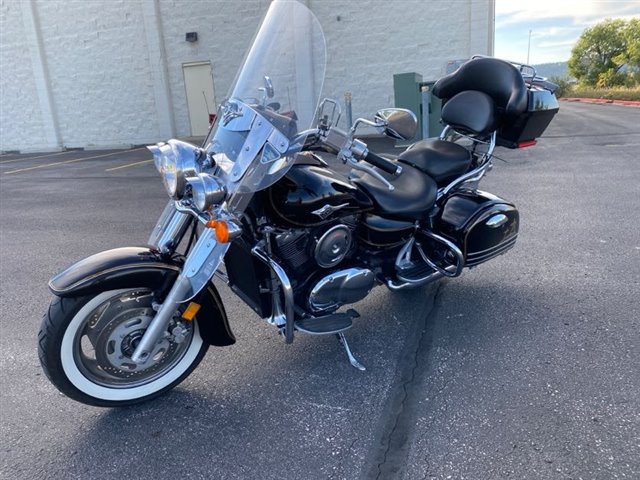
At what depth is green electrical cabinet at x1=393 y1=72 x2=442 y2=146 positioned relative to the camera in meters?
11.3

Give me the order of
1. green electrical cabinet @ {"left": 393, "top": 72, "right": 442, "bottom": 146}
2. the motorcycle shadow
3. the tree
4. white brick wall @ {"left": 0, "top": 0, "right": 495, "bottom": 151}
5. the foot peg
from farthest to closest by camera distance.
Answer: the tree → white brick wall @ {"left": 0, "top": 0, "right": 495, "bottom": 151} → green electrical cabinet @ {"left": 393, "top": 72, "right": 442, "bottom": 146} → the foot peg → the motorcycle shadow

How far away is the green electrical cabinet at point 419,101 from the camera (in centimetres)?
1130

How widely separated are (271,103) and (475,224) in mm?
1629

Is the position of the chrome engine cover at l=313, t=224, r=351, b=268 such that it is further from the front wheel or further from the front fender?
the front wheel

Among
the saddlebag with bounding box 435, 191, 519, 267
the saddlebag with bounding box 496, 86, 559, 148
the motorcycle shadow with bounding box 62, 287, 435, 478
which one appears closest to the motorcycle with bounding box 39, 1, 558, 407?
the motorcycle shadow with bounding box 62, 287, 435, 478

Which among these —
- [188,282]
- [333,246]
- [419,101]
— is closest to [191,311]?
[188,282]

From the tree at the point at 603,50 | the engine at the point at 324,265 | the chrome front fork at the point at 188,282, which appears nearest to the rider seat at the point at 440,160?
the engine at the point at 324,265

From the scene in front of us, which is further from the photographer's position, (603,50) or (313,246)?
(603,50)

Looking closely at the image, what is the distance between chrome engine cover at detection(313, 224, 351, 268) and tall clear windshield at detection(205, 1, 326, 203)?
48 centimetres

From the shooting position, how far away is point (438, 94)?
4.00 m

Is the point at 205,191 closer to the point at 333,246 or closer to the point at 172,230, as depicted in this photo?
the point at 172,230

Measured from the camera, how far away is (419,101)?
11422 millimetres

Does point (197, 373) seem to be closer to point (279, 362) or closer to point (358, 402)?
point (279, 362)

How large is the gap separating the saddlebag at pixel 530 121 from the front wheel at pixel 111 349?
257 centimetres
